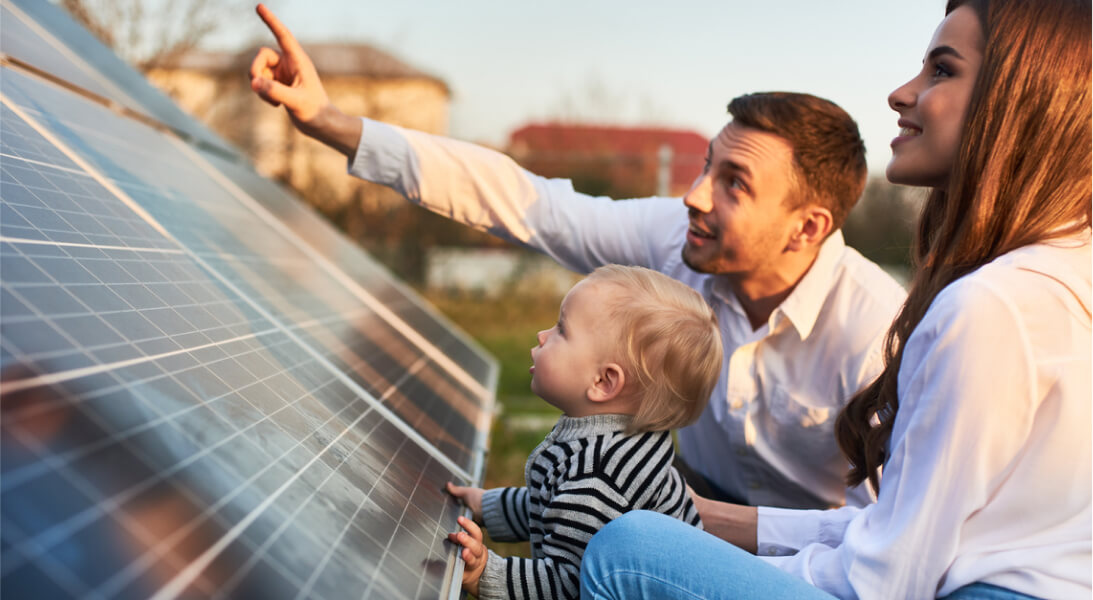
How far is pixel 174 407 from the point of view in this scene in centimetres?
128

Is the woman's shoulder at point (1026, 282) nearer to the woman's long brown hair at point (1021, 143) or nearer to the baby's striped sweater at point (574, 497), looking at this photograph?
the woman's long brown hair at point (1021, 143)

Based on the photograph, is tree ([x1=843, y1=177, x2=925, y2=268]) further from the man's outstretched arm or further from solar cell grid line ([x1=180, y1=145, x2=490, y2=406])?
the man's outstretched arm

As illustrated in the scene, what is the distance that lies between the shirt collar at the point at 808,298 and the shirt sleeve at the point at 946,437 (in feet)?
4.35

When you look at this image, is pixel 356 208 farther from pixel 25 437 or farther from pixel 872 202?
pixel 25 437

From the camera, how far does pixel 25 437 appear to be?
981 millimetres

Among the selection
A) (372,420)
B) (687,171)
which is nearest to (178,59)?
(372,420)

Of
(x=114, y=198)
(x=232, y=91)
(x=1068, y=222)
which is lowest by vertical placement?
(x=232, y=91)

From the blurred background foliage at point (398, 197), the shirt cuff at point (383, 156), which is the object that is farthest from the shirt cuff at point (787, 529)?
the blurred background foliage at point (398, 197)

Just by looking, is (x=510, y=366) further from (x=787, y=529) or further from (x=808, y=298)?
(x=787, y=529)

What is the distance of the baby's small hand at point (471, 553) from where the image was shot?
1779 mm

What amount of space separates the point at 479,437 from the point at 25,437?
6.38ft

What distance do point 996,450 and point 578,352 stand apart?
3.06ft

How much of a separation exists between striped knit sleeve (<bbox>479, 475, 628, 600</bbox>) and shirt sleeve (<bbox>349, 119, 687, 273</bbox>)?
155 cm

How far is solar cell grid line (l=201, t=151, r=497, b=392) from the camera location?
3873 millimetres
